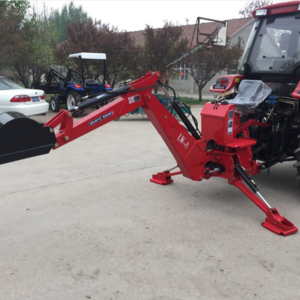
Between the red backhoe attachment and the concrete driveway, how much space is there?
38 cm

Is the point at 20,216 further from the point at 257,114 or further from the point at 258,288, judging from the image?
the point at 257,114

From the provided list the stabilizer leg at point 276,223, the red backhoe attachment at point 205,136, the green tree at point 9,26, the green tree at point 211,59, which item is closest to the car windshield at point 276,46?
the red backhoe attachment at point 205,136

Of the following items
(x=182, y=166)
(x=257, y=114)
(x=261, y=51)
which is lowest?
(x=182, y=166)

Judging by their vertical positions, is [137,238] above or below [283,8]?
below

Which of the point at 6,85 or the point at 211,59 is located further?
the point at 211,59

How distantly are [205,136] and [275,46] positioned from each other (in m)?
1.75

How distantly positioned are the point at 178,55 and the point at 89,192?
12867mm

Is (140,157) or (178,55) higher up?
(178,55)

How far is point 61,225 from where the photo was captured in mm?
3787

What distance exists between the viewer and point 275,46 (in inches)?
189

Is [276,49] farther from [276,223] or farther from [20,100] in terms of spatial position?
[20,100]

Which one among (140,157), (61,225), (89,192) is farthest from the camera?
(140,157)

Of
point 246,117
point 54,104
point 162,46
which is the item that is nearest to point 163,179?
point 246,117

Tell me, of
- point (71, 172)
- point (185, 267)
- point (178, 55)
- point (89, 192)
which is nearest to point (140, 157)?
point (71, 172)
